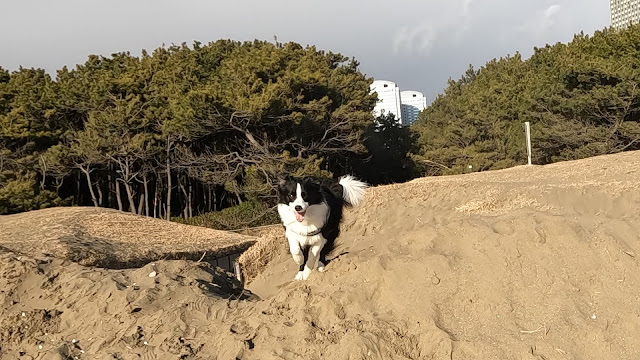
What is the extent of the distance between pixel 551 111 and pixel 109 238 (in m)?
21.5

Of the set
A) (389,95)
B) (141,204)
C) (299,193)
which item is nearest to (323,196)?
(299,193)

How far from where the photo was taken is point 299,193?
6.06m

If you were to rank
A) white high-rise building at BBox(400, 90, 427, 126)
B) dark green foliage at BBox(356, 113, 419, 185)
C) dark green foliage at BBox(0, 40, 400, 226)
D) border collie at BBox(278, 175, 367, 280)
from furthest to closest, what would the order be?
white high-rise building at BBox(400, 90, 427, 126) → dark green foliage at BBox(356, 113, 419, 185) → dark green foliage at BBox(0, 40, 400, 226) → border collie at BBox(278, 175, 367, 280)

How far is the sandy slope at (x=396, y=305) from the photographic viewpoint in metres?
3.64

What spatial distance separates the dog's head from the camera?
19.6 ft

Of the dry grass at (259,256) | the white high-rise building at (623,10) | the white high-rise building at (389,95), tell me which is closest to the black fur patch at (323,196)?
the dry grass at (259,256)

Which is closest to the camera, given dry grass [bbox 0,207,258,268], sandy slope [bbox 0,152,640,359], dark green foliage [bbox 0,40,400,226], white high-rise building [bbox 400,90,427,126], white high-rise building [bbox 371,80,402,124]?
sandy slope [bbox 0,152,640,359]

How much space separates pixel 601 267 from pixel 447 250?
3.78 feet

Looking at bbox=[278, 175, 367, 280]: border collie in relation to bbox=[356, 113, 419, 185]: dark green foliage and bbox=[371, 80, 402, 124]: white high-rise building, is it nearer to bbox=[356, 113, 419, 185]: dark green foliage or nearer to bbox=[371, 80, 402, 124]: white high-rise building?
bbox=[356, 113, 419, 185]: dark green foliage

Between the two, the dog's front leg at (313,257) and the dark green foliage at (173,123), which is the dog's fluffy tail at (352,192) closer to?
the dog's front leg at (313,257)

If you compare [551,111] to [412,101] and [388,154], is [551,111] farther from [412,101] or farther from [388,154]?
[412,101]

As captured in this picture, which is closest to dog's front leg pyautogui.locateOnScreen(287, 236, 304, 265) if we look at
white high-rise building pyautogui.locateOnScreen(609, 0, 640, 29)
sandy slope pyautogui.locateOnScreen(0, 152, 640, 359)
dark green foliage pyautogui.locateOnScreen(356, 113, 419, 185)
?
sandy slope pyautogui.locateOnScreen(0, 152, 640, 359)

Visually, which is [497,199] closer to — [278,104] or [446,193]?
[446,193]

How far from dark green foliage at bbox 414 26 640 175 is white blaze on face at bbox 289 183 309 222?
20902 mm
